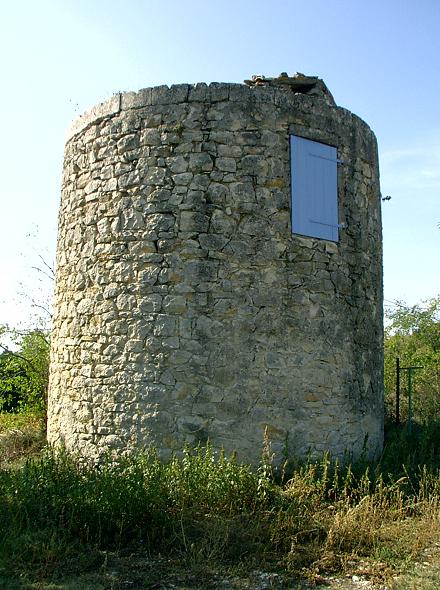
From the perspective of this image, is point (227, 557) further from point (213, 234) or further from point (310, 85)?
point (310, 85)

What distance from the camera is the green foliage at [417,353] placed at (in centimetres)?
1287

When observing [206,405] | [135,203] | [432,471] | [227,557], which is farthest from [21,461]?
[432,471]

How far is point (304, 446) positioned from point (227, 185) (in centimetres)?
300

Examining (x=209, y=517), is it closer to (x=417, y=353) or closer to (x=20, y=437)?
(x=20, y=437)

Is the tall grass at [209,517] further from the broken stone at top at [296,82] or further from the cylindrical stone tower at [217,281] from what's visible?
the broken stone at top at [296,82]

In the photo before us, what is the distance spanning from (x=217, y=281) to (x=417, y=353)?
10.6 meters

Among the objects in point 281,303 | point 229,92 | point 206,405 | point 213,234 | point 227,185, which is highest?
point 229,92

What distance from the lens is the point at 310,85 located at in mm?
8391

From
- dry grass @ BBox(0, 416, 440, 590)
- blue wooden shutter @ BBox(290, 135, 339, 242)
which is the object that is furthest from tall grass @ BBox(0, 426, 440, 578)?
blue wooden shutter @ BBox(290, 135, 339, 242)

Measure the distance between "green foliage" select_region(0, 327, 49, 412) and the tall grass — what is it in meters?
4.59

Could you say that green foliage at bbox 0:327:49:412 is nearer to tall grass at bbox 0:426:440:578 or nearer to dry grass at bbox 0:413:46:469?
dry grass at bbox 0:413:46:469

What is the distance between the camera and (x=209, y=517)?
571 centimetres

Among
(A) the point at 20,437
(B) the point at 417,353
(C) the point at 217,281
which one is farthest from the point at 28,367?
(B) the point at 417,353

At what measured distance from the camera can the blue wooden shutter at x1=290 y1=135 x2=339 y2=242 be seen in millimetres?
7547
